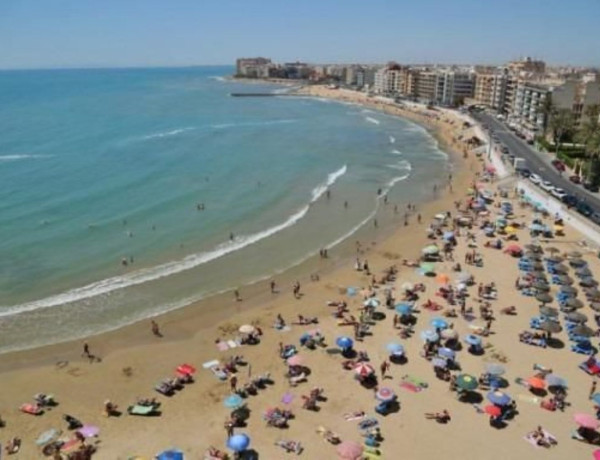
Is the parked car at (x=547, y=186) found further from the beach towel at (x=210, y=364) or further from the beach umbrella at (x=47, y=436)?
the beach umbrella at (x=47, y=436)

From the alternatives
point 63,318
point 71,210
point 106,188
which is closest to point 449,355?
point 63,318

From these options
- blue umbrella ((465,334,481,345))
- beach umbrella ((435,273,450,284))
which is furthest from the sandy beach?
blue umbrella ((465,334,481,345))

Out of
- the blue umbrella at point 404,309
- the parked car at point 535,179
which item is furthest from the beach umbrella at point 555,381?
the parked car at point 535,179

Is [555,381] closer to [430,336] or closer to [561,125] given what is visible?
[430,336]

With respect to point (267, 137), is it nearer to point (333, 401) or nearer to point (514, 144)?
point (514, 144)

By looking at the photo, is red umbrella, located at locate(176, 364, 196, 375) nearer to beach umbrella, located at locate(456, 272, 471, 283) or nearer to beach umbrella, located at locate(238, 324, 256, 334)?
beach umbrella, located at locate(238, 324, 256, 334)

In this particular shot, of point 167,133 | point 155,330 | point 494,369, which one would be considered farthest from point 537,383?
point 167,133
